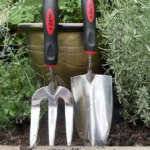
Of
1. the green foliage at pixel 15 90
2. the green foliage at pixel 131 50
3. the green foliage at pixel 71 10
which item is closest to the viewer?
the green foliage at pixel 131 50

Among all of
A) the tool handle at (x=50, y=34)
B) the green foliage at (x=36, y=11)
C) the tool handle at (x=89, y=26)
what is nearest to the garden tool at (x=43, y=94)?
the tool handle at (x=50, y=34)

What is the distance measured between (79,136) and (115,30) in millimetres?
448

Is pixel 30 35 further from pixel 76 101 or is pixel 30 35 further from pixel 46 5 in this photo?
pixel 76 101

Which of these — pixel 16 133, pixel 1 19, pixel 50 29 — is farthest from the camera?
pixel 1 19

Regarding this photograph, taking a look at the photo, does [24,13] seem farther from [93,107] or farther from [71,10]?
[93,107]

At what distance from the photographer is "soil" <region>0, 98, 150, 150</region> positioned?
1.52 meters

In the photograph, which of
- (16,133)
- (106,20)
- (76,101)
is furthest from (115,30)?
(16,133)

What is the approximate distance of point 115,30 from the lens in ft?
4.90

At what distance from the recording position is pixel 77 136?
1605mm

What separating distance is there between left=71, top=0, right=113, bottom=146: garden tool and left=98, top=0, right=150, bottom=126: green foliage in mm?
63

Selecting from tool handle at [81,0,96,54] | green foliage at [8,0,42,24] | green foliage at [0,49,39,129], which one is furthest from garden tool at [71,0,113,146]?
green foliage at [8,0,42,24]

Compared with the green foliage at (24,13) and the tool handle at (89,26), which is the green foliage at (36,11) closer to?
the green foliage at (24,13)

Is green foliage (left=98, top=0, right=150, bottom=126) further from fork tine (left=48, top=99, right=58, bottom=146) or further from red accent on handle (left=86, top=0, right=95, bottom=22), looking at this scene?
fork tine (left=48, top=99, right=58, bottom=146)

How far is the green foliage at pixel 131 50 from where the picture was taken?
1.42 m
